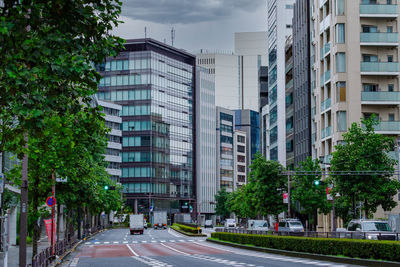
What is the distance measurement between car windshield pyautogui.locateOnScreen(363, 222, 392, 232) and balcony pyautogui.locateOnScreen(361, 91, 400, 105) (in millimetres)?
38394

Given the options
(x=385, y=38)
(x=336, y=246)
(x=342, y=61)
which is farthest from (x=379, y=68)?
(x=336, y=246)

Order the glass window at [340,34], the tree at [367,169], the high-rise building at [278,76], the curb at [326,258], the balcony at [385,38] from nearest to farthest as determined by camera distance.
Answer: the curb at [326,258], the tree at [367,169], the balcony at [385,38], the glass window at [340,34], the high-rise building at [278,76]

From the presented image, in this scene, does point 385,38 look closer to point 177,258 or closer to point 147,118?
point 177,258

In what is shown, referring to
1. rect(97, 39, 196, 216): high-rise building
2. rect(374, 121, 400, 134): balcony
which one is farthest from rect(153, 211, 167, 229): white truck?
rect(374, 121, 400, 134): balcony

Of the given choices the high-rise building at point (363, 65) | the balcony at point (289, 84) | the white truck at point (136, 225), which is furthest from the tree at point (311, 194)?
the balcony at point (289, 84)

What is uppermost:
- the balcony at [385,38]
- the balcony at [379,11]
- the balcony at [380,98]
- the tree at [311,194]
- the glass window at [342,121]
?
the balcony at [379,11]

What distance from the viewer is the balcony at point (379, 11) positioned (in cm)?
8238

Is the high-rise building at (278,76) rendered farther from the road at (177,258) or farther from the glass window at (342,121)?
the road at (177,258)

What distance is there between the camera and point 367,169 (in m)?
60.9

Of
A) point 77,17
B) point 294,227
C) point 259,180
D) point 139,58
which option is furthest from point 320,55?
point 139,58

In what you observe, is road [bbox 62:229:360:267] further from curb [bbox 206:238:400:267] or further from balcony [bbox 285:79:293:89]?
balcony [bbox 285:79:293:89]

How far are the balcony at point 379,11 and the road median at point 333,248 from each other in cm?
3829

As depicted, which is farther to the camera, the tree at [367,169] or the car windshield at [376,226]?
the tree at [367,169]

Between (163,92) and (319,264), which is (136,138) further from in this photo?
(319,264)
